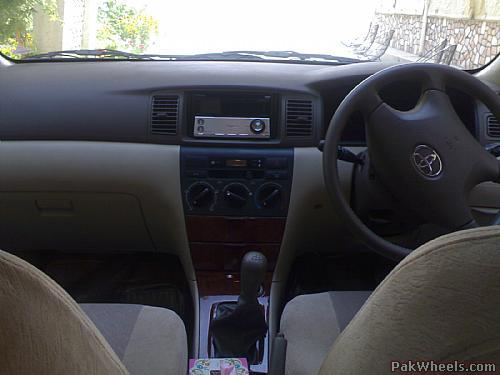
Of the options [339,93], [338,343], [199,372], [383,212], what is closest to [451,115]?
[383,212]

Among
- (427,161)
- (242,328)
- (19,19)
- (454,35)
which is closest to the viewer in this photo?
(427,161)

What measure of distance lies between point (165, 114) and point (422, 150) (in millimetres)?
965

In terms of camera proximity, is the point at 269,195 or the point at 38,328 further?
→ the point at 269,195

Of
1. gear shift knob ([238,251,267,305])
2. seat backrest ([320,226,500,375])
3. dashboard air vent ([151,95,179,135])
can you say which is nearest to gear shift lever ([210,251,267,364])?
gear shift knob ([238,251,267,305])

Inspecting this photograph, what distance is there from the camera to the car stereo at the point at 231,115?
2.21 metres

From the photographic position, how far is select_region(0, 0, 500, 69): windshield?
2.47 meters

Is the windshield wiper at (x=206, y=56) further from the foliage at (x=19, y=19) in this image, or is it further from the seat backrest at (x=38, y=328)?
the seat backrest at (x=38, y=328)

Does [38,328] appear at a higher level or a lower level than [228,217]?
higher

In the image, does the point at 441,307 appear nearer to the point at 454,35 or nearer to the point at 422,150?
the point at 422,150

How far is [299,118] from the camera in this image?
7.32 ft

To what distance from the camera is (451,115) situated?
176 cm

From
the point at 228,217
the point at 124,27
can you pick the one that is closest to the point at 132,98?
the point at 124,27

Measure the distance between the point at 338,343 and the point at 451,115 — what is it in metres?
0.85

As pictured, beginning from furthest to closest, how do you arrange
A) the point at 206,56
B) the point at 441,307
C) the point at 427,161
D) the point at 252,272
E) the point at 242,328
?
the point at 206,56, the point at 242,328, the point at 252,272, the point at 427,161, the point at 441,307
